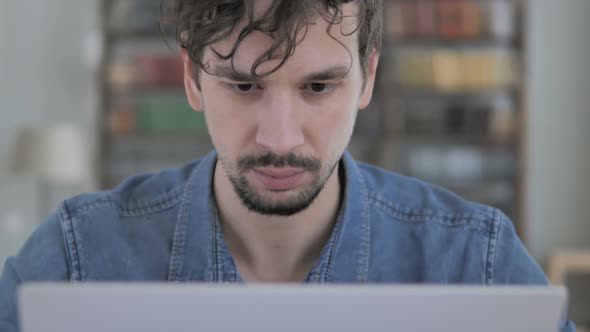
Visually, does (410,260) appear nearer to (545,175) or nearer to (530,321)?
(530,321)

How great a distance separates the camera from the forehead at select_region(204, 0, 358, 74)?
1.07 meters

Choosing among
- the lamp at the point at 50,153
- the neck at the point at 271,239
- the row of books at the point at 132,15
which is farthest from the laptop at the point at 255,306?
the row of books at the point at 132,15

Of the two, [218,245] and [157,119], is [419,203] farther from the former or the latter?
[157,119]

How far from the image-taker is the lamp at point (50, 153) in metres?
3.74

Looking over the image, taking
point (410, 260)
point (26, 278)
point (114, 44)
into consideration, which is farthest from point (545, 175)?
point (26, 278)

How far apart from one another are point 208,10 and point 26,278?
514 millimetres

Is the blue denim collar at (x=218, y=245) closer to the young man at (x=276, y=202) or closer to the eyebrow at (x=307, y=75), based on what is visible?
the young man at (x=276, y=202)

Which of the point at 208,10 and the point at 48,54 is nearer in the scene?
the point at 208,10

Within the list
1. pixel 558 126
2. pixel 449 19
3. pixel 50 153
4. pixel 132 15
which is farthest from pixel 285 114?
pixel 558 126

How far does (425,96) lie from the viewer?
460cm

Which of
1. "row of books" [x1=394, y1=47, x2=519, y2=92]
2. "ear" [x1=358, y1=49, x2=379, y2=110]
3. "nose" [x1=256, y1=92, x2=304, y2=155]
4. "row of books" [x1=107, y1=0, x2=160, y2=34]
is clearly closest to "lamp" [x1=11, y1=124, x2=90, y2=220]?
"row of books" [x1=107, y1=0, x2=160, y2=34]

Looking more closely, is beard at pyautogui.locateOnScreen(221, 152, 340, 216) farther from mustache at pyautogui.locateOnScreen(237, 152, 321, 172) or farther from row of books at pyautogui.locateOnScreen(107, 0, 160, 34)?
row of books at pyautogui.locateOnScreen(107, 0, 160, 34)

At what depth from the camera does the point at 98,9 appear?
14.8 feet

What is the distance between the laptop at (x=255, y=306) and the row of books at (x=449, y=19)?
3.97 m
